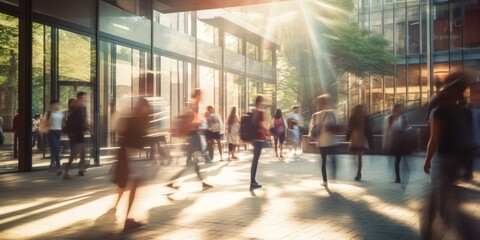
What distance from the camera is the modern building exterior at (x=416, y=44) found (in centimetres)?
3344

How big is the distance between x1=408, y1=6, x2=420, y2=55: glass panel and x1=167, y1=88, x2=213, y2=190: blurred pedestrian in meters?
32.8

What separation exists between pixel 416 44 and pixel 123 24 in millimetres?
29072

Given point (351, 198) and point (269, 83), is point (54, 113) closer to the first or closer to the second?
point (351, 198)

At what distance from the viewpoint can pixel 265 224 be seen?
573 cm

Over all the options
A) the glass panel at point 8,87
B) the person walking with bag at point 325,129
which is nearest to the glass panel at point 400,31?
the person walking with bag at point 325,129

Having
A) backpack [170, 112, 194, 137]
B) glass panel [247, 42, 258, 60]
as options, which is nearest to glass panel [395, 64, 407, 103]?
glass panel [247, 42, 258, 60]

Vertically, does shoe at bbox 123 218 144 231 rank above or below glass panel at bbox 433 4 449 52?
below

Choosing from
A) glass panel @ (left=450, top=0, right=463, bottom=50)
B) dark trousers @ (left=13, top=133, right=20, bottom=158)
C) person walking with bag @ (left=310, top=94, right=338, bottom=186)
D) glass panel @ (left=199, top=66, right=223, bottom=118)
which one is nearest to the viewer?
person walking with bag @ (left=310, top=94, right=338, bottom=186)

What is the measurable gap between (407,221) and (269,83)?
2874cm

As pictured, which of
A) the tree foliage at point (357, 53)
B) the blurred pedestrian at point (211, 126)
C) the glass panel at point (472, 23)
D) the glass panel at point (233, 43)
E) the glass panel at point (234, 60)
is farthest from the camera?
the glass panel at point (472, 23)

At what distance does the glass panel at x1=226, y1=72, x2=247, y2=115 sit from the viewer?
27.7m

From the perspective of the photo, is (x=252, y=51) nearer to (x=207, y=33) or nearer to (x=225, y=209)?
(x=207, y=33)

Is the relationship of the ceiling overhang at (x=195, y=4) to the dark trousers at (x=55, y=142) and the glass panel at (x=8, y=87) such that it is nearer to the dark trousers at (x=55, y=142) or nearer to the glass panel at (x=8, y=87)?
the glass panel at (x=8, y=87)

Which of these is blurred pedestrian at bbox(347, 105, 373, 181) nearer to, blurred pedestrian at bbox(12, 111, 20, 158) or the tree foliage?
blurred pedestrian at bbox(12, 111, 20, 158)
